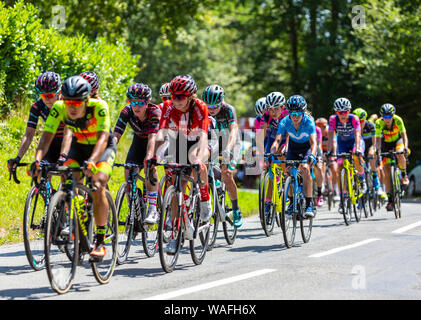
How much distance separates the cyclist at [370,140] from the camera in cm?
1526

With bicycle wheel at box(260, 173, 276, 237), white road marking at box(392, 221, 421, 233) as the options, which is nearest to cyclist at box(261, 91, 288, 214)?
bicycle wheel at box(260, 173, 276, 237)

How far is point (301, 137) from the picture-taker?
11.2 m

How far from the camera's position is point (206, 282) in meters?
7.25

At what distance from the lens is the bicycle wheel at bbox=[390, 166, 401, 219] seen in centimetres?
1473

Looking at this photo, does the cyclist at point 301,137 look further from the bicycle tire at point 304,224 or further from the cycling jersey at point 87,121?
the cycling jersey at point 87,121

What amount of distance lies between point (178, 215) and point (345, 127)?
24.2 feet

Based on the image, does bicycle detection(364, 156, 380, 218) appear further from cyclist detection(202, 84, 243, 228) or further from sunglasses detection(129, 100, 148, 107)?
sunglasses detection(129, 100, 148, 107)

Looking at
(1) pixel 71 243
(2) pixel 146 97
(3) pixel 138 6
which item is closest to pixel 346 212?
(2) pixel 146 97

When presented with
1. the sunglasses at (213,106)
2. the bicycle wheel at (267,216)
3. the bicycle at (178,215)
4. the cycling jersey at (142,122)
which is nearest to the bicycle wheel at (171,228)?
the bicycle at (178,215)

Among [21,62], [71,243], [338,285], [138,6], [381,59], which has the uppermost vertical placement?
[138,6]

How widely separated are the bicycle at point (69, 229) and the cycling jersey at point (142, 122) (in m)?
1.98

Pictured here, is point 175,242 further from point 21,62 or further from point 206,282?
point 21,62

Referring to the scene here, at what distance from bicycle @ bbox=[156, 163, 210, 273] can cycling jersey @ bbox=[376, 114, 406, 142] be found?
325 inches
